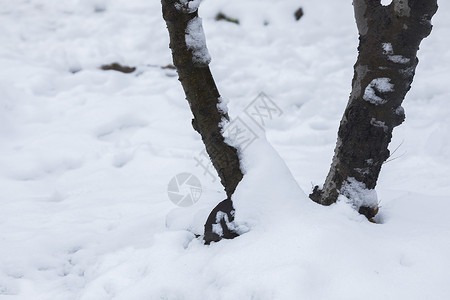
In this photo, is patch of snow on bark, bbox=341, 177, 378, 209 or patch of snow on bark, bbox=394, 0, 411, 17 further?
patch of snow on bark, bbox=341, 177, 378, 209

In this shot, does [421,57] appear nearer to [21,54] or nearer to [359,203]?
[359,203]

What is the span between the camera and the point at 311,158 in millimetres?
3549

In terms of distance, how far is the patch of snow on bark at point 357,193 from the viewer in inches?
74.8

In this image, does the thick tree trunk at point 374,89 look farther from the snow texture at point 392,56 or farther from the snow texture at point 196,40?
the snow texture at point 196,40

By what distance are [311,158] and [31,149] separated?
8.03 feet

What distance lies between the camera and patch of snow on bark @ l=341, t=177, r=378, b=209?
Answer: 190 cm

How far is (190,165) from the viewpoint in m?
3.47

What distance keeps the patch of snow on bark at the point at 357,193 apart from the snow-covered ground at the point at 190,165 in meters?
0.07

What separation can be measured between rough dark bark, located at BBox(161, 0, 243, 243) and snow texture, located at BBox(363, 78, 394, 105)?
64cm

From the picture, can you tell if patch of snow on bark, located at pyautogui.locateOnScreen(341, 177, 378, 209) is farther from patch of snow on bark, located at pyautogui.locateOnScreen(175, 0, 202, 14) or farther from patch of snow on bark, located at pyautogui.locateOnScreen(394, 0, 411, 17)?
patch of snow on bark, located at pyautogui.locateOnScreen(175, 0, 202, 14)

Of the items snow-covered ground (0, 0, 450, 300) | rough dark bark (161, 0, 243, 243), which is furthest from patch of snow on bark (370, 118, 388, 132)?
rough dark bark (161, 0, 243, 243)

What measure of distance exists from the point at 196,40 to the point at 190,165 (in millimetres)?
1801

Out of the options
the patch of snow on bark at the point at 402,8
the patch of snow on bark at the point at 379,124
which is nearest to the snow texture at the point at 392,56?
the patch of snow on bark at the point at 402,8

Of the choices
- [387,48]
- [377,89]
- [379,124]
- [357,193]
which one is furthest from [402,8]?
[357,193]
